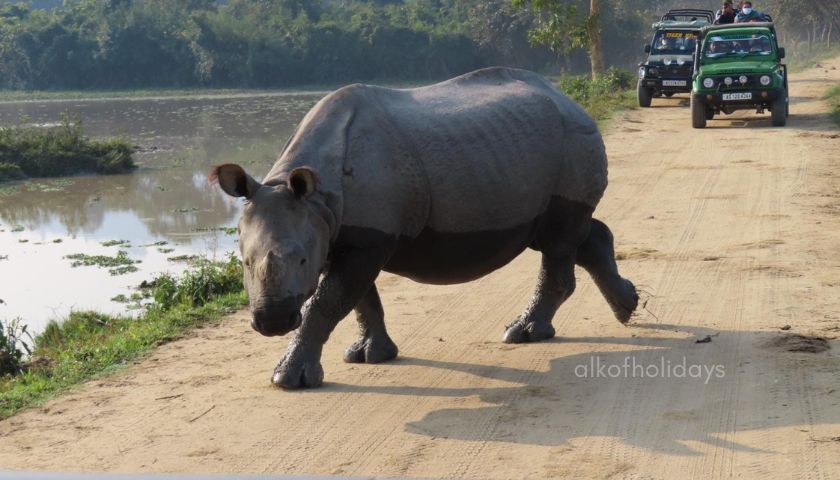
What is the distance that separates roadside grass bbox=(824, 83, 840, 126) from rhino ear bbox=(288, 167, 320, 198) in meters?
16.0

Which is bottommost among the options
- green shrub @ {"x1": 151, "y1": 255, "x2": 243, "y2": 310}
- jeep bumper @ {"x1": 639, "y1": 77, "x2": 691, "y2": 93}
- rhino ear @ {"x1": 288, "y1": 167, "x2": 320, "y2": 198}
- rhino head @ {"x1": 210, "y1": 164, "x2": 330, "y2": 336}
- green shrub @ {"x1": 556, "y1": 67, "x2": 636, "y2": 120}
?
green shrub @ {"x1": 556, "y1": 67, "x2": 636, "y2": 120}

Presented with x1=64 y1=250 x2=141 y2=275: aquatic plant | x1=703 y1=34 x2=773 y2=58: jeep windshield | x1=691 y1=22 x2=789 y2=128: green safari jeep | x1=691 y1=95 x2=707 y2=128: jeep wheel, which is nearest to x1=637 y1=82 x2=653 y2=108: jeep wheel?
x1=691 y1=22 x2=789 y2=128: green safari jeep

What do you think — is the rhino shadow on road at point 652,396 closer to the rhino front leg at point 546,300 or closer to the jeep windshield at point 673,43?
the rhino front leg at point 546,300

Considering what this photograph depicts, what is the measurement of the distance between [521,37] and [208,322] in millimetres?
50505

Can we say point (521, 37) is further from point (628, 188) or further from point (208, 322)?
point (208, 322)

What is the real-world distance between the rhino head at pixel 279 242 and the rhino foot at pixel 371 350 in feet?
3.66

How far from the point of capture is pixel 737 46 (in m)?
20.5

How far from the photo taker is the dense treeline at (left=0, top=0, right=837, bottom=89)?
194ft

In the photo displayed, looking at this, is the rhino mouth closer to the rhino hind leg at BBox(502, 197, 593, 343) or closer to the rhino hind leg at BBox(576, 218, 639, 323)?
the rhino hind leg at BBox(502, 197, 593, 343)

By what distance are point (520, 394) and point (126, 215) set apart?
1453cm

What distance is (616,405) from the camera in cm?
592

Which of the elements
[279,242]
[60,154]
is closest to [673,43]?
[60,154]

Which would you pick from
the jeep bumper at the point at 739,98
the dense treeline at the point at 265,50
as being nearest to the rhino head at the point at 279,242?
the jeep bumper at the point at 739,98

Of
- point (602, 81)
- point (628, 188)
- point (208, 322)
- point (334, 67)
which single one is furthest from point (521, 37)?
point (208, 322)
